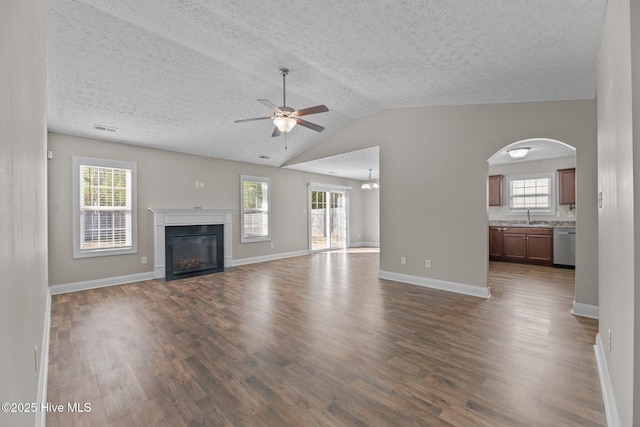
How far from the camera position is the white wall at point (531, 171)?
258 inches

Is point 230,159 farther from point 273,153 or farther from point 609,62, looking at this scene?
point 609,62

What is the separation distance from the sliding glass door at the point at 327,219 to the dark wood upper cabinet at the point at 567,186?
5.72 meters

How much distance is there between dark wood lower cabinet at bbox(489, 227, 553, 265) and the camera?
20.5 feet

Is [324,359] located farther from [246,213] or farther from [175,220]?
[246,213]

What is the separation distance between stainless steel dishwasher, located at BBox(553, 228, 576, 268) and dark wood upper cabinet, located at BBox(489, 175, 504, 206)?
1.53m

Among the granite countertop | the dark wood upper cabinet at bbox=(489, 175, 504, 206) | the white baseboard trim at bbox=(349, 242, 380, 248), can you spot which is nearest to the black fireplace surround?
the white baseboard trim at bbox=(349, 242, 380, 248)

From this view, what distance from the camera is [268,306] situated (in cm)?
377

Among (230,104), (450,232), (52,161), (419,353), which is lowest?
(419,353)

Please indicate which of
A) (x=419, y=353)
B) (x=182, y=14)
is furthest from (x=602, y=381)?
(x=182, y=14)

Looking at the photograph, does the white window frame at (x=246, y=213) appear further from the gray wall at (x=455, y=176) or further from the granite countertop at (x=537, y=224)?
the granite countertop at (x=537, y=224)

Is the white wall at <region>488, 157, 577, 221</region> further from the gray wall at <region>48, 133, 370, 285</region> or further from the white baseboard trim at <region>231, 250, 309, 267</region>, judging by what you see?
the white baseboard trim at <region>231, 250, 309, 267</region>

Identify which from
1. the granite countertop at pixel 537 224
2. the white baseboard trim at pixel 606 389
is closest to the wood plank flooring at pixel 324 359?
the white baseboard trim at pixel 606 389

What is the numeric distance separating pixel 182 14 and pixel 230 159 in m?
4.15

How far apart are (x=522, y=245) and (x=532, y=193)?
1.43 meters
